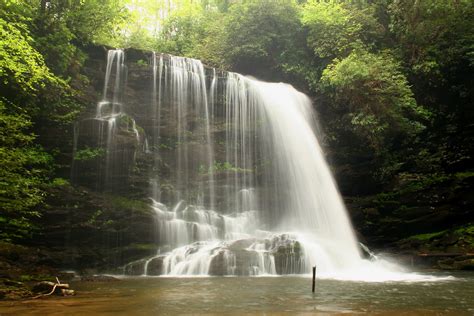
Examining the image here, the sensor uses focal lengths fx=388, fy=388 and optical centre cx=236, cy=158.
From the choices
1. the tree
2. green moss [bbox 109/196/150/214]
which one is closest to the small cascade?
green moss [bbox 109/196/150/214]

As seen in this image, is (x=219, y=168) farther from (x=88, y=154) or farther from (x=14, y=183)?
(x=14, y=183)

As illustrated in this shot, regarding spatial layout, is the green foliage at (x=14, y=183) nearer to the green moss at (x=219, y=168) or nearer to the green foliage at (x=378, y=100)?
the green moss at (x=219, y=168)

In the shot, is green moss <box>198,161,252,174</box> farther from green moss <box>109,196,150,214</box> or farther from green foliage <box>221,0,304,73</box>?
green foliage <box>221,0,304,73</box>

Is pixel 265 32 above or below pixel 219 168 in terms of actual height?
above

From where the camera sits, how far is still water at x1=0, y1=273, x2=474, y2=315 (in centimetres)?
689

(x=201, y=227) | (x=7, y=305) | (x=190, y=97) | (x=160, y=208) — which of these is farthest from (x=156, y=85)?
(x=7, y=305)

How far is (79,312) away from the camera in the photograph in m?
6.83

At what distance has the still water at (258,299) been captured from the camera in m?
6.89

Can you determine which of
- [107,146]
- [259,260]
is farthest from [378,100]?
[107,146]

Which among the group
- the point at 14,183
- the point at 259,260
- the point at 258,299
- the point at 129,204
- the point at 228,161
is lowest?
the point at 258,299

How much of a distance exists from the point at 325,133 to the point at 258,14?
947cm

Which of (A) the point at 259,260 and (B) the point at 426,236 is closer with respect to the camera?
(A) the point at 259,260

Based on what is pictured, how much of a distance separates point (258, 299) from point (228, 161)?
1246 centimetres

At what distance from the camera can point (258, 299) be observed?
8.13 metres
